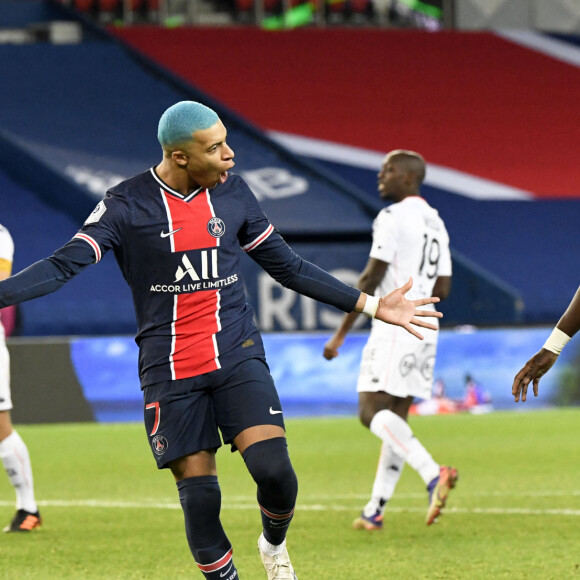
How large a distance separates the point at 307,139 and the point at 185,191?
19.5m

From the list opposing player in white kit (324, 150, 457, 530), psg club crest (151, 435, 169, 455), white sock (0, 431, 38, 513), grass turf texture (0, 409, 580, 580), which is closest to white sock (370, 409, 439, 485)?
opposing player in white kit (324, 150, 457, 530)

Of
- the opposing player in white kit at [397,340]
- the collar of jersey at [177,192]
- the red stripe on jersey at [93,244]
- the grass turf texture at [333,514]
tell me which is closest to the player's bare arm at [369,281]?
the opposing player in white kit at [397,340]

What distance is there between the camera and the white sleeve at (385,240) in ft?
A: 22.7

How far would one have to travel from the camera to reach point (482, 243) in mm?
22688

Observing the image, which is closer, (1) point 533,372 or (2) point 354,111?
(1) point 533,372

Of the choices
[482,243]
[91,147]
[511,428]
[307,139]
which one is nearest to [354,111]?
[307,139]

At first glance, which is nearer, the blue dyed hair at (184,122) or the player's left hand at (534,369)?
the blue dyed hair at (184,122)

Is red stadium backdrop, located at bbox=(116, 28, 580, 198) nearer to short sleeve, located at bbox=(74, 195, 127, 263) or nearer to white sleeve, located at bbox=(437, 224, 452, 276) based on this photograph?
white sleeve, located at bbox=(437, 224, 452, 276)

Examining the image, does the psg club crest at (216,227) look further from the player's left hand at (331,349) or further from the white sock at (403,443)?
the white sock at (403,443)

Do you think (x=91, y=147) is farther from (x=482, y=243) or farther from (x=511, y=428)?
(x=511, y=428)

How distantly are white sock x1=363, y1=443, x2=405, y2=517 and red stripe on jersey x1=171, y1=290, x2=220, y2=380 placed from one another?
2.69 m

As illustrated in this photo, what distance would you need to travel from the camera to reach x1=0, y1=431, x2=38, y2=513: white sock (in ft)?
22.8

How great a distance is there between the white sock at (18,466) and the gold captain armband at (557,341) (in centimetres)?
343

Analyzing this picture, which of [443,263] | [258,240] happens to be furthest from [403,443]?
[258,240]
